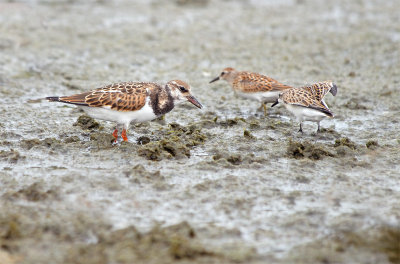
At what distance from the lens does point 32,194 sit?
20.5 ft

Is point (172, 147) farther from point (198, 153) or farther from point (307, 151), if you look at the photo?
point (307, 151)

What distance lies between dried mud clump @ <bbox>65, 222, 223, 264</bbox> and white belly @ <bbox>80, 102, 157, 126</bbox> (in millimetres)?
2883

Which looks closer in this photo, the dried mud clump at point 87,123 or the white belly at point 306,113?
the white belly at point 306,113

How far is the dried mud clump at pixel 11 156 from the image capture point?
24.2 ft

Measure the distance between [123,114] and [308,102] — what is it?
2.85 m

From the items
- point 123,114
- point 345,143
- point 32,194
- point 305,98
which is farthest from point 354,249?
point 123,114

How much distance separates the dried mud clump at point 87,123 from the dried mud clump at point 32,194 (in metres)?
2.66

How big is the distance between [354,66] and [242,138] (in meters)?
5.28

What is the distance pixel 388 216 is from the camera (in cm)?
594

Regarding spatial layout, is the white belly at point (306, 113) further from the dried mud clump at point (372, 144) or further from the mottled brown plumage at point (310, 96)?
the dried mud clump at point (372, 144)

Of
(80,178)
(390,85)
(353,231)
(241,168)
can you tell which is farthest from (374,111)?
(80,178)

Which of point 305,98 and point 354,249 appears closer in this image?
point 354,249

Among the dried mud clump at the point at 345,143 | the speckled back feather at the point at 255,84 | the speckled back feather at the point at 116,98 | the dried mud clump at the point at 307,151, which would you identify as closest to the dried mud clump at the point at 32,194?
the speckled back feather at the point at 116,98

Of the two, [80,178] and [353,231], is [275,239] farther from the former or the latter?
[80,178]
